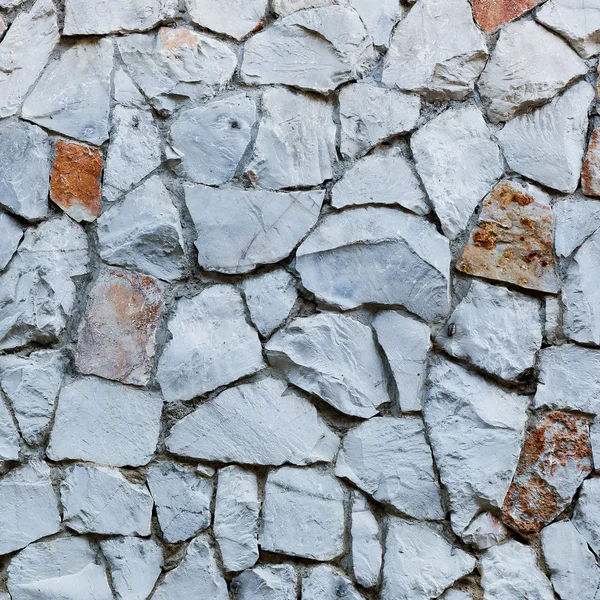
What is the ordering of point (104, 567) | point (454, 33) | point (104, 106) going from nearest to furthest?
point (104, 567)
point (104, 106)
point (454, 33)

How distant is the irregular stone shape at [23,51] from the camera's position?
1688mm

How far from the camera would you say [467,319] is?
171cm

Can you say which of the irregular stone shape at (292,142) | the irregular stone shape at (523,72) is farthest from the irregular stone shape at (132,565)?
the irregular stone shape at (523,72)

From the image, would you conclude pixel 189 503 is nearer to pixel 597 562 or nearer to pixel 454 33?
pixel 597 562

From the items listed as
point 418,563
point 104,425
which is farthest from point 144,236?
point 418,563

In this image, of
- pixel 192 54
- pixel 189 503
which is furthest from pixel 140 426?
pixel 192 54

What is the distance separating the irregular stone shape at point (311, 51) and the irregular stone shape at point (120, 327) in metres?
0.51

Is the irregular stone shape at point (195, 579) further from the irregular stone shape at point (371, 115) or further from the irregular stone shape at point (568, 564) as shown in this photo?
the irregular stone shape at point (371, 115)

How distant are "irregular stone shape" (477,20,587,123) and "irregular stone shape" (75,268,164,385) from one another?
2.80ft

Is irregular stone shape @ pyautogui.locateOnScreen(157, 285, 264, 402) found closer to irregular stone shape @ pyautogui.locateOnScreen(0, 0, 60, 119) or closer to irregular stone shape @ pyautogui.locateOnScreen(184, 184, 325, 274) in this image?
irregular stone shape @ pyautogui.locateOnScreen(184, 184, 325, 274)

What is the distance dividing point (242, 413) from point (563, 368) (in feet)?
2.25

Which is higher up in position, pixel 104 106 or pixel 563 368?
pixel 104 106

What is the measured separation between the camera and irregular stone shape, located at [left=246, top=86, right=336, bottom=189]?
1.71 m

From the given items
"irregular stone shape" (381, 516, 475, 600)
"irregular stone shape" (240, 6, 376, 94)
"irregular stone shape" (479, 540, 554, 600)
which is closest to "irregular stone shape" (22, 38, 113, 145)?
"irregular stone shape" (240, 6, 376, 94)
